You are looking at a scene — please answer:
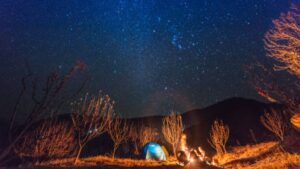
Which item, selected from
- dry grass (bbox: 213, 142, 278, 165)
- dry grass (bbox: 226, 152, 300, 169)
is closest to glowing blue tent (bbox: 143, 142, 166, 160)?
dry grass (bbox: 213, 142, 278, 165)

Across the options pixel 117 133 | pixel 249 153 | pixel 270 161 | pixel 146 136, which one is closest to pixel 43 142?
pixel 270 161

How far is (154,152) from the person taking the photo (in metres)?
41.3

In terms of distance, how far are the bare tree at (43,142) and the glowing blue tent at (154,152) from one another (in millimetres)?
12674

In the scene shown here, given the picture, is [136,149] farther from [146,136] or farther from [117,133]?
[117,133]

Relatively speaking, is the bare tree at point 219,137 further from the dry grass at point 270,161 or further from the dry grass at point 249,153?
the dry grass at point 270,161

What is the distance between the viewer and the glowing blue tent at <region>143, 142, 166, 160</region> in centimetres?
4077

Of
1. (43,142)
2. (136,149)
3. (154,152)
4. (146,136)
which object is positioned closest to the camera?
(43,142)

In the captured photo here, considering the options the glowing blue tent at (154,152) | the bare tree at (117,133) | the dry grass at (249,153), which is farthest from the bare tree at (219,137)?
the bare tree at (117,133)

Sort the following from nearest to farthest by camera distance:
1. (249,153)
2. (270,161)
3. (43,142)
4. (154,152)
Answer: (43,142) → (270,161) → (249,153) → (154,152)

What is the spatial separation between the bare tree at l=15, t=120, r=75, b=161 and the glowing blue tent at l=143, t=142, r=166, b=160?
1267 cm

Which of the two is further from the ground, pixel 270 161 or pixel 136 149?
pixel 136 149

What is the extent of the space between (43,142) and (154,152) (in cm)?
3636

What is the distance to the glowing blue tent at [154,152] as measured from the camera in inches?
1605

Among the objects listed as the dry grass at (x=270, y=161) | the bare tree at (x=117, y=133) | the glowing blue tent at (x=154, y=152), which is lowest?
the dry grass at (x=270, y=161)
